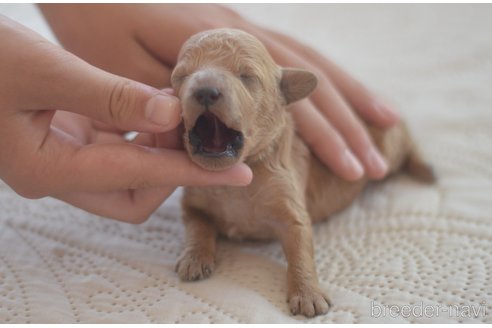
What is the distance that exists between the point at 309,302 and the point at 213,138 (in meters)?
0.64

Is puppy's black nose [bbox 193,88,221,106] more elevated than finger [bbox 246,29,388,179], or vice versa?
puppy's black nose [bbox 193,88,221,106]

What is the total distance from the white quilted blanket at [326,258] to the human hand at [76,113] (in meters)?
0.32

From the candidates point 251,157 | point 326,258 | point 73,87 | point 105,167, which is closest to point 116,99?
point 73,87

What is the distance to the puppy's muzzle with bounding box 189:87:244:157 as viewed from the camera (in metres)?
1.66

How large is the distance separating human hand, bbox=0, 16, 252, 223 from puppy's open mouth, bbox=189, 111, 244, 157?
7 centimetres

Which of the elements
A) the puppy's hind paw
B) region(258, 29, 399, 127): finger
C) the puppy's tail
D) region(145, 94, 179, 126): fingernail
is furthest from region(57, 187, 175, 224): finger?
the puppy's tail

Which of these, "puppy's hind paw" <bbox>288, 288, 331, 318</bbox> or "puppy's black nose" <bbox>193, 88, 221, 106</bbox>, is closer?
"puppy's black nose" <bbox>193, 88, 221, 106</bbox>

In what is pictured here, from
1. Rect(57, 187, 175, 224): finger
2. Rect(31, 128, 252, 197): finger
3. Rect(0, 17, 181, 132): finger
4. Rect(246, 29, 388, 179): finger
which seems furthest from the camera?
Rect(246, 29, 388, 179): finger

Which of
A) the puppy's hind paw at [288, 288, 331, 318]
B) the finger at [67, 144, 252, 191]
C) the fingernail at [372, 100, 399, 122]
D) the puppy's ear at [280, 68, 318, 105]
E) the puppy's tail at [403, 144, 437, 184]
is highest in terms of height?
the puppy's ear at [280, 68, 318, 105]

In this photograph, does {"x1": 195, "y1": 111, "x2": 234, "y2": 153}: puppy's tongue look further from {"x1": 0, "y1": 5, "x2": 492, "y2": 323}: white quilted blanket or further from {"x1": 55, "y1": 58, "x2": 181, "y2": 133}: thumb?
{"x1": 0, "y1": 5, "x2": 492, "y2": 323}: white quilted blanket

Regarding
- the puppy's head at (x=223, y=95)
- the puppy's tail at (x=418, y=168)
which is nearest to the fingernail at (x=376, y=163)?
the puppy's tail at (x=418, y=168)

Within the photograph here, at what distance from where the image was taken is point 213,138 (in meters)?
1.73

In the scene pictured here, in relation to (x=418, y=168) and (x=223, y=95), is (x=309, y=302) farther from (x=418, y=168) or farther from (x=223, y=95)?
(x=418, y=168)

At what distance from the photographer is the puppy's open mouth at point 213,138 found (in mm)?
1664
